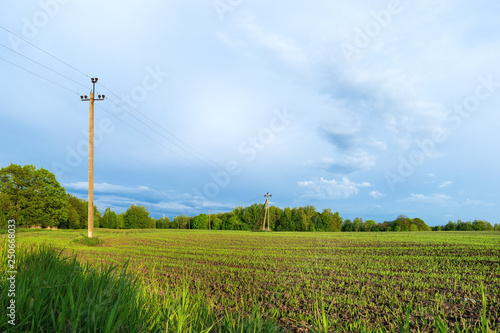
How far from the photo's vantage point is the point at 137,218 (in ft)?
238

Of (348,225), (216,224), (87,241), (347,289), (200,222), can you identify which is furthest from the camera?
(200,222)

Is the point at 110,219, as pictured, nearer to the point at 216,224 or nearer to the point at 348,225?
the point at 216,224

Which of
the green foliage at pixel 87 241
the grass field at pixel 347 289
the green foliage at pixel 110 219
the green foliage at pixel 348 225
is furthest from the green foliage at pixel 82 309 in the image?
the green foliage at pixel 348 225

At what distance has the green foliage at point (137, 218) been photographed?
7238cm

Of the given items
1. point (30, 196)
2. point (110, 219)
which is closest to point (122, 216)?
point (110, 219)

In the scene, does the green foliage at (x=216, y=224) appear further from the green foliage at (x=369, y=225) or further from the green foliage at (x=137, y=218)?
the green foliage at (x=369, y=225)

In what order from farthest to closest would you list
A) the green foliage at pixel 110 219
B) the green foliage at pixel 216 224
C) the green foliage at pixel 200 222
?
the green foliage at pixel 200 222
the green foliage at pixel 216 224
the green foliage at pixel 110 219

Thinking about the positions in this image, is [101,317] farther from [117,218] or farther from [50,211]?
[117,218]

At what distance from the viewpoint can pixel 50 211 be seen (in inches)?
1580

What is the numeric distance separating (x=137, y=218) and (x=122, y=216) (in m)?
5.10

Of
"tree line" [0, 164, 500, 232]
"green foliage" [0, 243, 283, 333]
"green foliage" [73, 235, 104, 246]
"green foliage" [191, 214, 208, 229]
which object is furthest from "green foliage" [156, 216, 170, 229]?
"green foliage" [0, 243, 283, 333]

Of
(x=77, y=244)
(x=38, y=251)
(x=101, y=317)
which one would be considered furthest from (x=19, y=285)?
(x=77, y=244)

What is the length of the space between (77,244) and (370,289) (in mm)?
16551

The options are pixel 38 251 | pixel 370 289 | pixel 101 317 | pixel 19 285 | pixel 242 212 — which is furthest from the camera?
pixel 242 212
